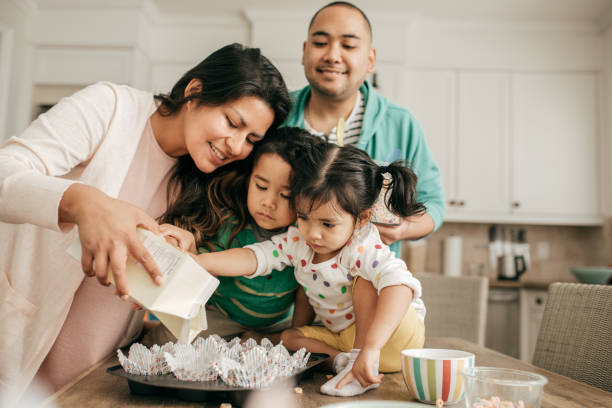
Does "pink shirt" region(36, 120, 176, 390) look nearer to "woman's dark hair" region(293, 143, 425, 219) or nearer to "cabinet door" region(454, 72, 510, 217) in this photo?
"woman's dark hair" region(293, 143, 425, 219)

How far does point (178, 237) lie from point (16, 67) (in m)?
3.23

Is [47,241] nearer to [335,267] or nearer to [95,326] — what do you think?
[95,326]

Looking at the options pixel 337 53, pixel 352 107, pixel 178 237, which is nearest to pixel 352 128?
pixel 352 107

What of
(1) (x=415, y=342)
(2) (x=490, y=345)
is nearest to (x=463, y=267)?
(2) (x=490, y=345)

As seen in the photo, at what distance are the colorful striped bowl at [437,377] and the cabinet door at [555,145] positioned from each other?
11.2 ft

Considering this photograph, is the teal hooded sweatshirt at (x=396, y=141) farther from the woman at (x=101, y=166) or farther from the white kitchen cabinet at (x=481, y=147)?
the white kitchen cabinet at (x=481, y=147)

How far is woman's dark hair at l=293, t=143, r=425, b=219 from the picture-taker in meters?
1.04

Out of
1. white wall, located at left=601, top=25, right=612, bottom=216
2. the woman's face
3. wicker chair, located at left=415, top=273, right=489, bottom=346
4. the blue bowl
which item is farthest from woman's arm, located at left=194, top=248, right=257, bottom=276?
white wall, located at left=601, top=25, right=612, bottom=216

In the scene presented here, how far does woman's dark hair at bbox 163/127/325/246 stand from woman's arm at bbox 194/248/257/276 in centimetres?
11

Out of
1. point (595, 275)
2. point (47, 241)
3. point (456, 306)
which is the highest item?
point (47, 241)

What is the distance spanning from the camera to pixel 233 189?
1.26 metres

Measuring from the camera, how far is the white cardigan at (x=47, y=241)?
970 millimetres

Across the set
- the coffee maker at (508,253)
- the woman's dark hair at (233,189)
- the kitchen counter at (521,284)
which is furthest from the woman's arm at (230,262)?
the coffee maker at (508,253)

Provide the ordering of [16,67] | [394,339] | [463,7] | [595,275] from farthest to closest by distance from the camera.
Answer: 1. [463,7]
2. [16,67]
3. [595,275]
4. [394,339]
